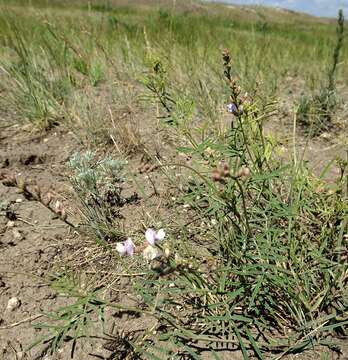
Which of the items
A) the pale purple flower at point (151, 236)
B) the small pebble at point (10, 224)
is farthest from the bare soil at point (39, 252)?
the pale purple flower at point (151, 236)

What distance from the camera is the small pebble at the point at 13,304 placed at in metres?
1.35

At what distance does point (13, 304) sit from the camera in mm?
1354

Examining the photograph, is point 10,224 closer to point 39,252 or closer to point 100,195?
point 39,252

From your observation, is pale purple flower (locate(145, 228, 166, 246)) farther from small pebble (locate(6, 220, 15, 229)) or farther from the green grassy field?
small pebble (locate(6, 220, 15, 229))

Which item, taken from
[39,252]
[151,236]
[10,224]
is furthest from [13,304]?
[151,236]

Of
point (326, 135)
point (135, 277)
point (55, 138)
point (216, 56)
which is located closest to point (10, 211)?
point (135, 277)

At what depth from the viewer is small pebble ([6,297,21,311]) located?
135 cm

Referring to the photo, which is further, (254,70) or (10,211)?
(254,70)

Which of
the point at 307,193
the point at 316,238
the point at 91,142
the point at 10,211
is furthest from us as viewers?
the point at 91,142

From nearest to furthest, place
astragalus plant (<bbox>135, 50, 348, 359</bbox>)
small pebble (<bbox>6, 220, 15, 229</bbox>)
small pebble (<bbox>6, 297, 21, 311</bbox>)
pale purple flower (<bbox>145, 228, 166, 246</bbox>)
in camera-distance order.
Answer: pale purple flower (<bbox>145, 228, 166, 246</bbox>) → astragalus plant (<bbox>135, 50, 348, 359</bbox>) → small pebble (<bbox>6, 297, 21, 311</bbox>) → small pebble (<bbox>6, 220, 15, 229</bbox>)

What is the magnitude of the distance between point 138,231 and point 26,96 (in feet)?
5.28

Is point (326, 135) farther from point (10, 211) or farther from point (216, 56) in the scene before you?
point (10, 211)

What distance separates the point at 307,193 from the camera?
1.46 meters

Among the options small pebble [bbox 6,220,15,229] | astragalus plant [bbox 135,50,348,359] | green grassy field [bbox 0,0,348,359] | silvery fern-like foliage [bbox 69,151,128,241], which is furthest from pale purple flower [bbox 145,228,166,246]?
small pebble [bbox 6,220,15,229]
